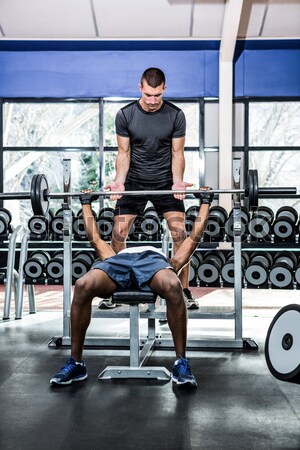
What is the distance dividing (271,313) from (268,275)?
49 cm

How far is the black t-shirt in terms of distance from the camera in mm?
3051

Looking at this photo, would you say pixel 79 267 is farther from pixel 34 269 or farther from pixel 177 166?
pixel 177 166

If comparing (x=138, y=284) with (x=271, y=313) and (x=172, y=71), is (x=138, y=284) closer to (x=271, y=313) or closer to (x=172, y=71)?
(x=271, y=313)

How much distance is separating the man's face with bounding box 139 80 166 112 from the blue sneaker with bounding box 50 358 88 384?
1372 millimetres

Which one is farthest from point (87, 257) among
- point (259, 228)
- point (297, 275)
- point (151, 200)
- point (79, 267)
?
point (297, 275)

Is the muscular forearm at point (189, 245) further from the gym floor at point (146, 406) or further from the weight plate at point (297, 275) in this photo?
the weight plate at point (297, 275)

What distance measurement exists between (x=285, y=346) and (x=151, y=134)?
1593 mm

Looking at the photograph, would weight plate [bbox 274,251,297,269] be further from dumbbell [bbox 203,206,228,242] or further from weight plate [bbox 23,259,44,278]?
weight plate [bbox 23,259,44,278]

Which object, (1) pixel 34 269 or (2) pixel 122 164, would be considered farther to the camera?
(1) pixel 34 269

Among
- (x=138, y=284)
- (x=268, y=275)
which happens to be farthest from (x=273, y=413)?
(x=268, y=275)

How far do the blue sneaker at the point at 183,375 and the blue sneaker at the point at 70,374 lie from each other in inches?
14.9

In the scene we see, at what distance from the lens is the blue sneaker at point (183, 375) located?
85.6 inches

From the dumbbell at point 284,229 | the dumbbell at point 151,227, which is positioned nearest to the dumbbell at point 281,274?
the dumbbell at point 284,229

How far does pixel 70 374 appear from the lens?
7.34ft
